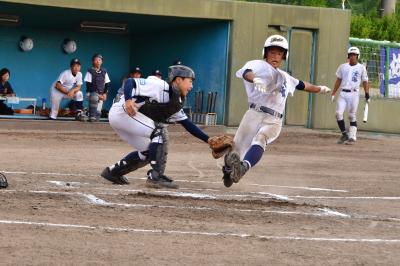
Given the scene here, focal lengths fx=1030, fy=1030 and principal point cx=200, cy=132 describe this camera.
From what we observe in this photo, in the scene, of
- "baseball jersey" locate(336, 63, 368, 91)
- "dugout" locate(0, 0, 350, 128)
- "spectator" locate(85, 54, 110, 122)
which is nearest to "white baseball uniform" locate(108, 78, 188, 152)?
"dugout" locate(0, 0, 350, 128)

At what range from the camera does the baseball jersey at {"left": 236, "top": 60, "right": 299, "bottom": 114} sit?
10664 mm

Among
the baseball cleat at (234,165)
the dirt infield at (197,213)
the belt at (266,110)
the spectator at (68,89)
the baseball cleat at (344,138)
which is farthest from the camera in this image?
the spectator at (68,89)

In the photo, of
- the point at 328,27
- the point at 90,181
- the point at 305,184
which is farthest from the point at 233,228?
the point at 328,27

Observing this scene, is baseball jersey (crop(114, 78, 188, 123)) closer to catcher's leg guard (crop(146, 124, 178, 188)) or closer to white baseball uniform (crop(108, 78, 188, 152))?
white baseball uniform (crop(108, 78, 188, 152))

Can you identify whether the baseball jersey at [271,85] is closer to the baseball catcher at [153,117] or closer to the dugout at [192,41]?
the baseball catcher at [153,117]

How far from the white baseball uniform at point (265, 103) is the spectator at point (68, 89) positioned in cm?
1089

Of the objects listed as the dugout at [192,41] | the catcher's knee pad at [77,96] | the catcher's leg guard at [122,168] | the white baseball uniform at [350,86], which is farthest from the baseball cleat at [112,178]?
the catcher's knee pad at [77,96]

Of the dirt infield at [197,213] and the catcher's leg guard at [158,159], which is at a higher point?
the catcher's leg guard at [158,159]

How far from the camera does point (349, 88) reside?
67.9ft

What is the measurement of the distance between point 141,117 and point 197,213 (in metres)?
1.99

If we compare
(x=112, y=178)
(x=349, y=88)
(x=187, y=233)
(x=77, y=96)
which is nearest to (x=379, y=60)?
(x=349, y=88)

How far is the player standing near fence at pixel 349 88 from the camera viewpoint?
20500 millimetres

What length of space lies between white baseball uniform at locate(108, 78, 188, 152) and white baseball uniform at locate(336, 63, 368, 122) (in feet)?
33.9

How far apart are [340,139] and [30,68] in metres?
7.68
